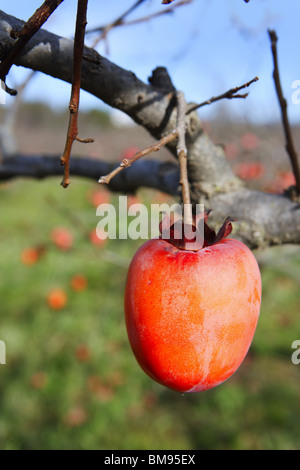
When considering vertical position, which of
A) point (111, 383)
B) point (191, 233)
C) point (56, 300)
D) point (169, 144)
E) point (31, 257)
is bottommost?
point (111, 383)

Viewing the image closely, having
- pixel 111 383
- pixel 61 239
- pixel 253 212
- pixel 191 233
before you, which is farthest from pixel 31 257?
pixel 191 233

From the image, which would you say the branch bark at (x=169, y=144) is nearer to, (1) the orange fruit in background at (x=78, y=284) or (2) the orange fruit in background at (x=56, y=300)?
(2) the orange fruit in background at (x=56, y=300)

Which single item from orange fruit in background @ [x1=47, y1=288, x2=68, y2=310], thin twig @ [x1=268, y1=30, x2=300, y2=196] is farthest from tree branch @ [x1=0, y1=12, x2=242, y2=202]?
orange fruit in background @ [x1=47, y1=288, x2=68, y2=310]

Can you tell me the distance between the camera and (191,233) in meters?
0.63

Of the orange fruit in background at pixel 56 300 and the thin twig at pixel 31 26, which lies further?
the orange fruit in background at pixel 56 300

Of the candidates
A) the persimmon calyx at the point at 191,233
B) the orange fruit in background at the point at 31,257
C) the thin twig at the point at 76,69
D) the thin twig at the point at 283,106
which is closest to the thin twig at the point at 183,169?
the persimmon calyx at the point at 191,233

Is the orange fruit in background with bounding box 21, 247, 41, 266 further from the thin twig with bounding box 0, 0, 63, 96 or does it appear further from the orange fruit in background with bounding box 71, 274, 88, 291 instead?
the thin twig with bounding box 0, 0, 63, 96

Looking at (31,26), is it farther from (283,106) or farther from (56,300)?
(56,300)

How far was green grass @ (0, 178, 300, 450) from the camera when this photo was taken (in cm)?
235

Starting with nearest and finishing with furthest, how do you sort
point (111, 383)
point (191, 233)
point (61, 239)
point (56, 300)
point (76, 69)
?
point (76, 69) < point (191, 233) < point (111, 383) < point (56, 300) < point (61, 239)

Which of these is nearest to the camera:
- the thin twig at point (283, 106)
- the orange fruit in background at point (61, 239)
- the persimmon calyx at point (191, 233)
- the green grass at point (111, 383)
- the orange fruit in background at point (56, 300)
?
the persimmon calyx at point (191, 233)

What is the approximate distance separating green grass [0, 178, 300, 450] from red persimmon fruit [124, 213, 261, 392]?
115 cm

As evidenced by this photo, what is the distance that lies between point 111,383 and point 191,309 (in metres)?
2.36

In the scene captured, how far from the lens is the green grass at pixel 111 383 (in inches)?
92.4
